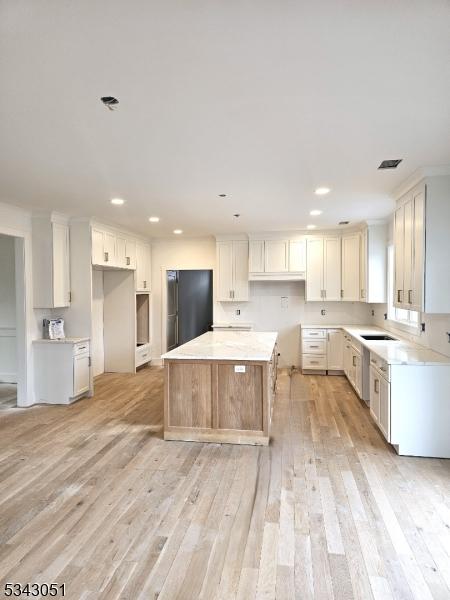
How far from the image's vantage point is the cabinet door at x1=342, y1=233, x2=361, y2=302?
6.38 m

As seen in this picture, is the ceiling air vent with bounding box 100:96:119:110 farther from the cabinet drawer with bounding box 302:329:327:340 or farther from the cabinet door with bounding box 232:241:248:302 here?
the cabinet drawer with bounding box 302:329:327:340

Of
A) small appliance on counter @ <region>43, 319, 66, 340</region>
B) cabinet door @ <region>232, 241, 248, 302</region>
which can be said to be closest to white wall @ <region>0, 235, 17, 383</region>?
small appliance on counter @ <region>43, 319, 66, 340</region>

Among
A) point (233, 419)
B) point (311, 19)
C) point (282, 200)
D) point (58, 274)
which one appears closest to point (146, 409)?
point (233, 419)

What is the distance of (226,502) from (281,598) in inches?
34.6

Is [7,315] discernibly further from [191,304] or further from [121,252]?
[191,304]

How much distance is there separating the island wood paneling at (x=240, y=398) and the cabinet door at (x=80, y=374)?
93.1 inches

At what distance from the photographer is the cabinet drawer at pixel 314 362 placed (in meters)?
6.50

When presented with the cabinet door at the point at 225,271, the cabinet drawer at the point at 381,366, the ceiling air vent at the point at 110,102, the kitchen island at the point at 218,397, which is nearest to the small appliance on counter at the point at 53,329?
the kitchen island at the point at 218,397

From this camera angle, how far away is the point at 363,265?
6.04 meters

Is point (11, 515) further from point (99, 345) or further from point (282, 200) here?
point (99, 345)

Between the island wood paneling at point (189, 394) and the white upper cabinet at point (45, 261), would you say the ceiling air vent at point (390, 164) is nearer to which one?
the island wood paneling at point (189, 394)

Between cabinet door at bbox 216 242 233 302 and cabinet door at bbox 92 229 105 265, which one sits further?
cabinet door at bbox 216 242 233 302

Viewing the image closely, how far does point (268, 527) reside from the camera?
235 centimetres

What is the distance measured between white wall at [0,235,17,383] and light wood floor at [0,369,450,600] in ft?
8.45
